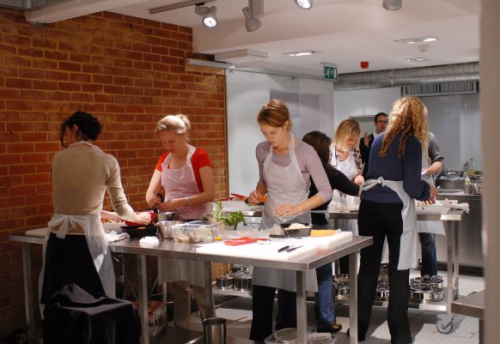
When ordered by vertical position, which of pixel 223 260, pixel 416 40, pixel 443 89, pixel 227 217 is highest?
pixel 416 40

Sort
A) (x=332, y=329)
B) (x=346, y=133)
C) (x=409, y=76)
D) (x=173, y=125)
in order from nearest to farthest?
(x=173, y=125) < (x=332, y=329) < (x=346, y=133) < (x=409, y=76)

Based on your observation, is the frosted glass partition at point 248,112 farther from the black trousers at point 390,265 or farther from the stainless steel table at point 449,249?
the black trousers at point 390,265

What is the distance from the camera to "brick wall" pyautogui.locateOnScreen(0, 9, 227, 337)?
4047mm

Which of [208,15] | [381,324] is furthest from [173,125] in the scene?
[381,324]

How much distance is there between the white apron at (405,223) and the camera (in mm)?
3540

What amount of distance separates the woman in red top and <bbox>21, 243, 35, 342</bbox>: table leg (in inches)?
35.6

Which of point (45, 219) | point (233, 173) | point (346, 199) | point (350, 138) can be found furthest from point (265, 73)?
point (45, 219)

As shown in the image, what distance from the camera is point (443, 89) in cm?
891

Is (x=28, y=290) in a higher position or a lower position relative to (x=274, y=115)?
lower

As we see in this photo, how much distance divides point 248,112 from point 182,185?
2.65 m

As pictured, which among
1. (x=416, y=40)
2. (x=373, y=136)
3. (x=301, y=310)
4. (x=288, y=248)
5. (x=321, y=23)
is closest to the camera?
(x=301, y=310)

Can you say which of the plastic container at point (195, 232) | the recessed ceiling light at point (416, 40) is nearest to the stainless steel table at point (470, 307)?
the plastic container at point (195, 232)

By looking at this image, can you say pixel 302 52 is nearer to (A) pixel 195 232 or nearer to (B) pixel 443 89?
(A) pixel 195 232

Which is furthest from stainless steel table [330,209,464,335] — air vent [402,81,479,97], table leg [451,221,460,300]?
air vent [402,81,479,97]
